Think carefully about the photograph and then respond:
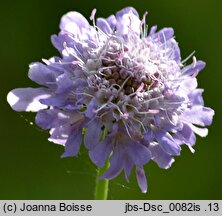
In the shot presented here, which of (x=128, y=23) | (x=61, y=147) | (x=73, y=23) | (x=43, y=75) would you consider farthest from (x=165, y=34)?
(x=61, y=147)

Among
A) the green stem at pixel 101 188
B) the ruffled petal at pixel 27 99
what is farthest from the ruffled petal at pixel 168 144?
the ruffled petal at pixel 27 99

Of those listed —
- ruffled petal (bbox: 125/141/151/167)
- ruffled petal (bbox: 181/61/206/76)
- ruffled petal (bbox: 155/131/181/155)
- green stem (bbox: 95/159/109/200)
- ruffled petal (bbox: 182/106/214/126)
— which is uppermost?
ruffled petal (bbox: 181/61/206/76)

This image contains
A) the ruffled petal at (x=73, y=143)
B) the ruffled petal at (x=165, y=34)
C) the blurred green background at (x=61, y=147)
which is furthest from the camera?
the blurred green background at (x=61, y=147)

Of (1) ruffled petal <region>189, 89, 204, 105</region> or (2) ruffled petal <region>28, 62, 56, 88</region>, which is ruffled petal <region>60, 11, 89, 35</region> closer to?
(2) ruffled petal <region>28, 62, 56, 88</region>

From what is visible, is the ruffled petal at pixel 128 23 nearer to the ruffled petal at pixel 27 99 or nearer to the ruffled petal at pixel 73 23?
the ruffled petal at pixel 73 23

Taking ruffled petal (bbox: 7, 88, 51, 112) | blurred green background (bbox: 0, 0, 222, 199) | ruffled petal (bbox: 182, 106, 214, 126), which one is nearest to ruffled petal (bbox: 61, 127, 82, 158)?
ruffled petal (bbox: 7, 88, 51, 112)

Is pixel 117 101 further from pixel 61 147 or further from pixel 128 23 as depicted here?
pixel 61 147
